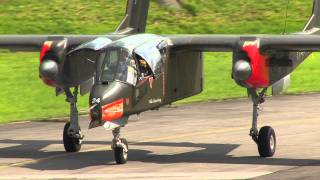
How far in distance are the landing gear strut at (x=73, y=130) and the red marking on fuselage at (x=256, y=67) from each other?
17.8ft

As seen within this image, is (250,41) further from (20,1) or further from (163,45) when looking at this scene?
(20,1)

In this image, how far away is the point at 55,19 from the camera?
66.1 metres

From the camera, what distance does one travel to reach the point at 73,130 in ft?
85.8

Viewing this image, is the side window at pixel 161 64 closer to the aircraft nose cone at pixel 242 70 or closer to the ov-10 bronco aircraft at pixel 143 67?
the ov-10 bronco aircraft at pixel 143 67

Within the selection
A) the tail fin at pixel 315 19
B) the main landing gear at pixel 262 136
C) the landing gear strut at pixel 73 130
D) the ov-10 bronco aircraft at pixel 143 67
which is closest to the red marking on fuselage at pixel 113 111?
the ov-10 bronco aircraft at pixel 143 67

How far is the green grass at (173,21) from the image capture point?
50594mm

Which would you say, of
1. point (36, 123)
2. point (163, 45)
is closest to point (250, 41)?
point (163, 45)

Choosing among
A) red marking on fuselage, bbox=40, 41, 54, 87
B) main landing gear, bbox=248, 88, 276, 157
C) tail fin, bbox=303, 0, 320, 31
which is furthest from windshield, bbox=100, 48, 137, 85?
tail fin, bbox=303, 0, 320, 31

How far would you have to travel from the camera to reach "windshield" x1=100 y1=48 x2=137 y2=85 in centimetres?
2302

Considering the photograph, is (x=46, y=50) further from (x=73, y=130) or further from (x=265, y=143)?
(x=265, y=143)

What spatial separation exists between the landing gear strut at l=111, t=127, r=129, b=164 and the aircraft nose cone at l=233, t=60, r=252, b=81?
135 inches

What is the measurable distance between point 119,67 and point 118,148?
2.24 meters

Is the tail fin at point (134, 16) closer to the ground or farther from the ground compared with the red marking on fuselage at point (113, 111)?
farther from the ground

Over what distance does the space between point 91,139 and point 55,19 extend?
3710 centimetres
